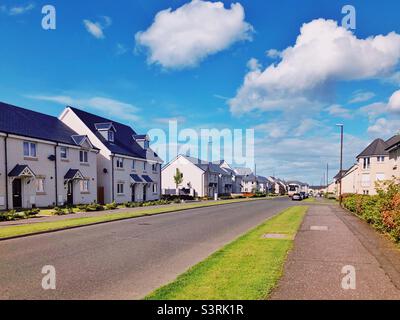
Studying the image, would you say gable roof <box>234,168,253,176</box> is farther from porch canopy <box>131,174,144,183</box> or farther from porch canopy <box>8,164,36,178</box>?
porch canopy <box>8,164,36,178</box>

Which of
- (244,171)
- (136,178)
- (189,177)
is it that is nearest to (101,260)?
(136,178)

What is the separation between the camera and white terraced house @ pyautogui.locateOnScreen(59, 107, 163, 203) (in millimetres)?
38625

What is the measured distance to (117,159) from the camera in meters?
40.5

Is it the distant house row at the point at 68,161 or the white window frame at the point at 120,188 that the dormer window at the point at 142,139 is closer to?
the distant house row at the point at 68,161

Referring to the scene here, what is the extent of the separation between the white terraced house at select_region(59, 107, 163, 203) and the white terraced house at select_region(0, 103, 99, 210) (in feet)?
6.25

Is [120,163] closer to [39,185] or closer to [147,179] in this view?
[147,179]

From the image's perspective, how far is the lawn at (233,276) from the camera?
560cm

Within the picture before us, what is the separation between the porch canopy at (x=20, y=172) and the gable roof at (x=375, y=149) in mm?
51059

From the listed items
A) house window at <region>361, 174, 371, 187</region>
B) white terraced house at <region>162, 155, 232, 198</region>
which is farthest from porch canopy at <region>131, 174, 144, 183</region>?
house window at <region>361, 174, 371, 187</region>

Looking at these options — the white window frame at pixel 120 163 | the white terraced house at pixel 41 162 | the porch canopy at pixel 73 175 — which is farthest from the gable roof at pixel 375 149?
the porch canopy at pixel 73 175

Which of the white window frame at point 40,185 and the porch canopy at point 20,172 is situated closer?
the porch canopy at point 20,172

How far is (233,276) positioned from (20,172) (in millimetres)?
24310

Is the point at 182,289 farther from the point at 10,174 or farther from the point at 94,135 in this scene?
the point at 94,135
